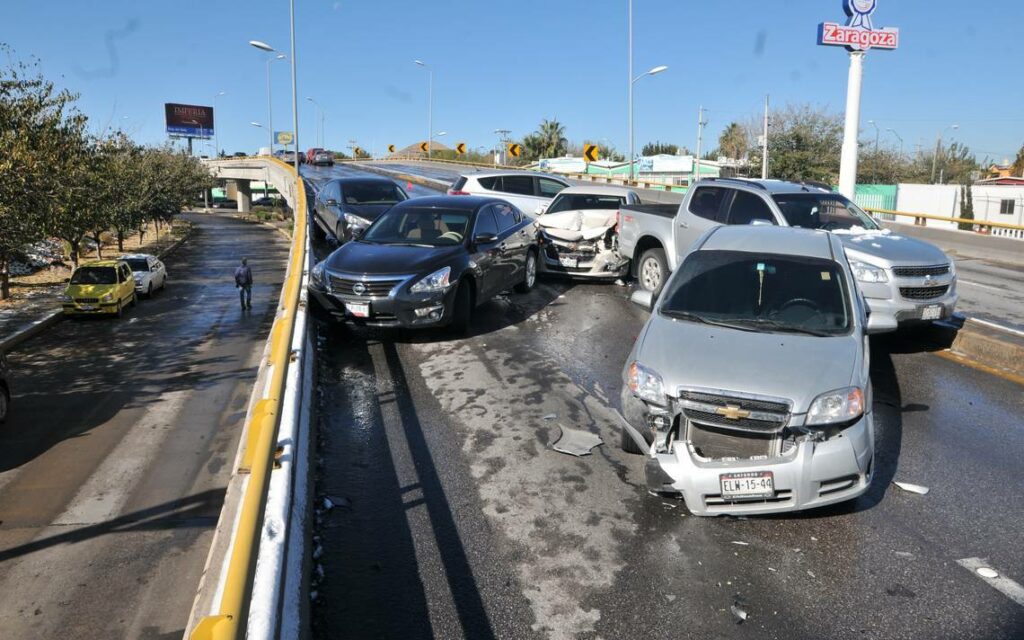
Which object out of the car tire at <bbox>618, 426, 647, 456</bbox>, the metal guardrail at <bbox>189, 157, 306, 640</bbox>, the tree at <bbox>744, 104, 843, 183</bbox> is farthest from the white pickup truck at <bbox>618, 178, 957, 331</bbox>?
the tree at <bbox>744, 104, 843, 183</bbox>

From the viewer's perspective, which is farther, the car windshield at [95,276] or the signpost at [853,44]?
the car windshield at [95,276]

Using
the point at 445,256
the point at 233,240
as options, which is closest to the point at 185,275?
the point at 233,240

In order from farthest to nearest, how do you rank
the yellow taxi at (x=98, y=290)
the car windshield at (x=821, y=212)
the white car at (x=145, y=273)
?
the white car at (x=145, y=273), the yellow taxi at (x=98, y=290), the car windshield at (x=821, y=212)

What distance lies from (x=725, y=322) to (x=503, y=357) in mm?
3783

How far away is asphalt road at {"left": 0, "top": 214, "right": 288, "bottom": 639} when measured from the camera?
630 cm

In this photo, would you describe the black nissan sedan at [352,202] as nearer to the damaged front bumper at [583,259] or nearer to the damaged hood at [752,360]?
the damaged front bumper at [583,259]

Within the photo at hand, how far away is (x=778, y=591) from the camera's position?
13.1ft

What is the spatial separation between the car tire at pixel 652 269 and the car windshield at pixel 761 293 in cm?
547

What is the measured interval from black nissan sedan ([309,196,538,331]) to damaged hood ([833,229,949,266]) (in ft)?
15.1

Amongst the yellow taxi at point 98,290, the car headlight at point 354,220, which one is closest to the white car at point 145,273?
the yellow taxi at point 98,290

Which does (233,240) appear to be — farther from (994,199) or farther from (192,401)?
(994,199)

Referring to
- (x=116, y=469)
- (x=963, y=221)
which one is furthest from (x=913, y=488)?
(x=963, y=221)

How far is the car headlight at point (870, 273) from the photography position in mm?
8609

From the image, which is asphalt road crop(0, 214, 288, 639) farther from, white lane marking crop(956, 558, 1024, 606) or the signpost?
the signpost
